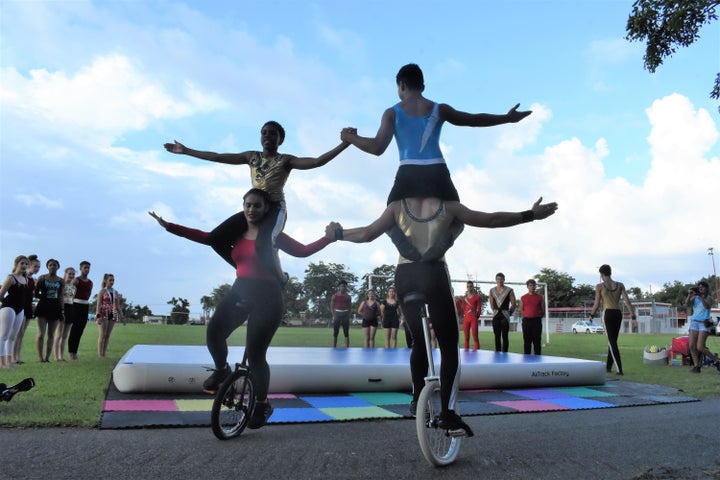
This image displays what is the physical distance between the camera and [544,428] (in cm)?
479

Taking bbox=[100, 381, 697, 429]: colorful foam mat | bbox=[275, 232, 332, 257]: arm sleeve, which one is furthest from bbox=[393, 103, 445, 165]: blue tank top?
bbox=[100, 381, 697, 429]: colorful foam mat

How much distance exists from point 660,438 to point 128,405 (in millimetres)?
4578

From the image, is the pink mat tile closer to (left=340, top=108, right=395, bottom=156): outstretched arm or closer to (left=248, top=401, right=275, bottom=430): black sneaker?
(left=248, top=401, right=275, bottom=430): black sneaker

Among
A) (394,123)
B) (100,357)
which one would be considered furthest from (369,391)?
(100,357)

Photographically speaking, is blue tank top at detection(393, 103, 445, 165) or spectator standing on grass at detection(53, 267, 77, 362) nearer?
blue tank top at detection(393, 103, 445, 165)

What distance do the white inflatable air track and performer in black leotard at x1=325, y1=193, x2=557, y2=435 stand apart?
2822 millimetres

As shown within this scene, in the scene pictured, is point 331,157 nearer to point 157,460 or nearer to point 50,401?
point 157,460

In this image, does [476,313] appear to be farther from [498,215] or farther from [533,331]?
[498,215]

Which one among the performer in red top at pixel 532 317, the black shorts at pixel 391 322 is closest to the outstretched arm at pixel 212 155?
the performer in red top at pixel 532 317

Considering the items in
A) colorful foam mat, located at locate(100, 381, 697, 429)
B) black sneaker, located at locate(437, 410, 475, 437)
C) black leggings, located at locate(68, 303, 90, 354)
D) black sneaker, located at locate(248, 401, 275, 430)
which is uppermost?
black leggings, located at locate(68, 303, 90, 354)

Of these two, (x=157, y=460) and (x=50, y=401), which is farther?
(x=50, y=401)

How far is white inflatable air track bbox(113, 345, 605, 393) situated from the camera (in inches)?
234

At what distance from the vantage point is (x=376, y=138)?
3.49 metres

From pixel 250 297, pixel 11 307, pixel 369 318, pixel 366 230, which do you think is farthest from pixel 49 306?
pixel 366 230
